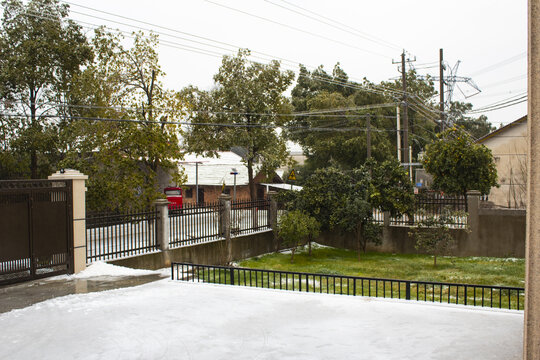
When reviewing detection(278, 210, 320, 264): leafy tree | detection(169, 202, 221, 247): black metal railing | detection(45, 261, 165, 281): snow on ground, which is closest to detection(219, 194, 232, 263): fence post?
detection(169, 202, 221, 247): black metal railing

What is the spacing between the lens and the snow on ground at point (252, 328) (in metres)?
6.50

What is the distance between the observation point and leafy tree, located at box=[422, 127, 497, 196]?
21.0 m

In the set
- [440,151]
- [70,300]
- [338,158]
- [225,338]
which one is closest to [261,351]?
[225,338]

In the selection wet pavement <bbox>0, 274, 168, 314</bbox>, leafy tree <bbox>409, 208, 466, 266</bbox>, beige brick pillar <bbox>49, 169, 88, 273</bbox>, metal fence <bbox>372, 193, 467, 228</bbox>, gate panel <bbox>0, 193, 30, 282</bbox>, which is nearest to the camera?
wet pavement <bbox>0, 274, 168, 314</bbox>

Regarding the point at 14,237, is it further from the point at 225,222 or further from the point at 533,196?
the point at 533,196

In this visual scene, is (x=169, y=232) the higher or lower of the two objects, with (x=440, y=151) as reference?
lower

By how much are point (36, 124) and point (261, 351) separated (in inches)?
1007

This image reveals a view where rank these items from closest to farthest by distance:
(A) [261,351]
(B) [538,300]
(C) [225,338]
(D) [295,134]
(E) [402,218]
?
(B) [538,300] → (A) [261,351] → (C) [225,338] → (E) [402,218] → (D) [295,134]

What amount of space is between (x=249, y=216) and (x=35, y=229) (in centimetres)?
927

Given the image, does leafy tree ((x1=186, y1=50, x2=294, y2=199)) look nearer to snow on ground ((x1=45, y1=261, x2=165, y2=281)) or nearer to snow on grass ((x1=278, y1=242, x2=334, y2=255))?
snow on grass ((x1=278, y1=242, x2=334, y2=255))

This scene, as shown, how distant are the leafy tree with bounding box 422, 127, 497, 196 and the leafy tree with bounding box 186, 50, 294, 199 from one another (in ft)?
31.3

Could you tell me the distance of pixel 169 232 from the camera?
15141 mm

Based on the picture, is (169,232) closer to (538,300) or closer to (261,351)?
(261,351)

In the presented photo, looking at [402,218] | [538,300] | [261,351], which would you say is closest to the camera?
[538,300]
